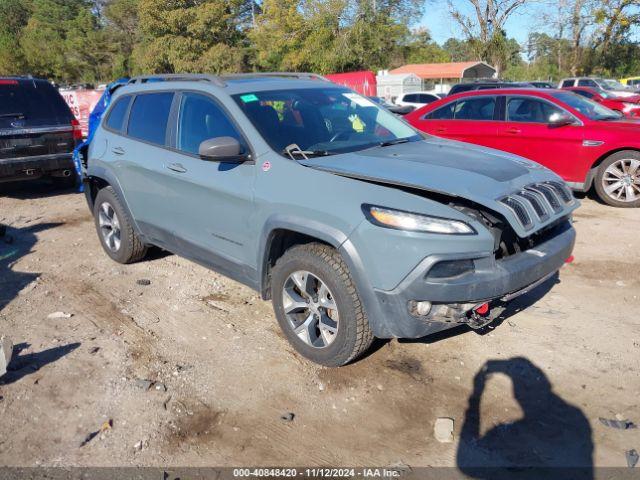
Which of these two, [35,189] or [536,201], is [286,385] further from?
[35,189]

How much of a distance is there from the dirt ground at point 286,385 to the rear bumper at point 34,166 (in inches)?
151

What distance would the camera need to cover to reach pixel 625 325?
401 cm

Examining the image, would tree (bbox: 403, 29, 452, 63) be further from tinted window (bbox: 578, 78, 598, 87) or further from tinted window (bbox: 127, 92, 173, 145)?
tinted window (bbox: 127, 92, 173, 145)

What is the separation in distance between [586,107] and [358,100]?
503 cm

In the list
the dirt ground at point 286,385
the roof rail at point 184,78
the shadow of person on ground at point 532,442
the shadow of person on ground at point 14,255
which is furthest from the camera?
the shadow of person on ground at point 14,255

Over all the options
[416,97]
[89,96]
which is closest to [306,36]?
[416,97]

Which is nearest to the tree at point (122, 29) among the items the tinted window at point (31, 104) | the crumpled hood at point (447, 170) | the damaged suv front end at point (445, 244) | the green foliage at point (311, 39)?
the green foliage at point (311, 39)

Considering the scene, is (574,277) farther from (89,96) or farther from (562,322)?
(89,96)

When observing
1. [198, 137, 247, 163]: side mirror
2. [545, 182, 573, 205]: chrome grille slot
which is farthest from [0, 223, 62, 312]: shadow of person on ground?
[545, 182, 573, 205]: chrome grille slot

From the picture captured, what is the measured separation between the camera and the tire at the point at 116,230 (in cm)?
527

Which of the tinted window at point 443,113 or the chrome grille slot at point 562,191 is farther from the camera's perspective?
the tinted window at point 443,113

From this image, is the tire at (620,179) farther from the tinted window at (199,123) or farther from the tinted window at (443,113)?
the tinted window at (199,123)

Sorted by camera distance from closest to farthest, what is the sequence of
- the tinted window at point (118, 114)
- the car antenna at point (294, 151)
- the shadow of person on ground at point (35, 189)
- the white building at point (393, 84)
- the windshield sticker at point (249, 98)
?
1. the car antenna at point (294, 151)
2. the windshield sticker at point (249, 98)
3. the tinted window at point (118, 114)
4. the shadow of person on ground at point (35, 189)
5. the white building at point (393, 84)

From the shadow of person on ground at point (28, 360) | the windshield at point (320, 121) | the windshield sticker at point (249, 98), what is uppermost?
the windshield sticker at point (249, 98)
